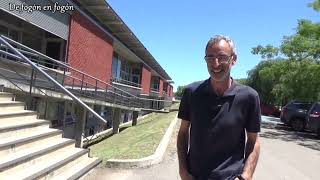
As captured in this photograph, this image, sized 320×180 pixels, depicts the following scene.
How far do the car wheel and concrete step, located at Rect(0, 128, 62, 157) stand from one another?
21.5 metres

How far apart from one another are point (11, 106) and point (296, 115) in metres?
22.0

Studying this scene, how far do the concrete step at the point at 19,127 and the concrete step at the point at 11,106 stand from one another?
0.45 metres

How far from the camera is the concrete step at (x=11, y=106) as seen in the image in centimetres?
1023

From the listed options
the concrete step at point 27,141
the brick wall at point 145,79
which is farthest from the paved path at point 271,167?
the brick wall at point 145,79

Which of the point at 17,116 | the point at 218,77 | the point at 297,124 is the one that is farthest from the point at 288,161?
the point at 297,124

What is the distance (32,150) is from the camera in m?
8.91

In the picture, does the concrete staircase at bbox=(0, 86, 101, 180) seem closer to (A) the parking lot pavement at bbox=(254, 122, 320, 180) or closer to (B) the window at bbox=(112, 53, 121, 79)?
(A) the parking lot pavement at bbox=(254, 122, 320, 180)

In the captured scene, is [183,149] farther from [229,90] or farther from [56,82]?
[56,82]

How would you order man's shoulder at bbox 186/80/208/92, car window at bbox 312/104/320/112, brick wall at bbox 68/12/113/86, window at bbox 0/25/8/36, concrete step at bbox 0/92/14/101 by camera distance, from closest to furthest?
1. man's shoulder at bbox 186/80/208/92
2. concrete step at bbox 0/92/14/101
3. window at bbox 0/25/8/36
4. brick wall at bbox 68/12/113/86
5. car window at bbox 312/104/320/112

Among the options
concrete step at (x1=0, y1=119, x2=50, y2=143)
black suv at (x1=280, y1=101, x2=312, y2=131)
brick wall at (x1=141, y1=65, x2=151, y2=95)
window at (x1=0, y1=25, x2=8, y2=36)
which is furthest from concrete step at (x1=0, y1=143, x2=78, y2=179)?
brick wall at (x1=141, y1=65, x2=151, y2=95)

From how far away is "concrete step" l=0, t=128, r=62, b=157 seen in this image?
8166mm

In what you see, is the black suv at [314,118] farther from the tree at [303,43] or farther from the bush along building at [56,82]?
the bush along building at [56,82]

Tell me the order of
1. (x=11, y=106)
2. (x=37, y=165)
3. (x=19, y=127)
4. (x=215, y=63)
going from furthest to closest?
1. (x=11, y=106)
2. (x=19, y=127)
3. (x=37, y=165)
4. (x=215, y=63)

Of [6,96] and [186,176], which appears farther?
[6,96]
